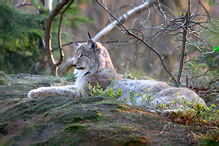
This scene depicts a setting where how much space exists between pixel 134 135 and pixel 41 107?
5.40 feet

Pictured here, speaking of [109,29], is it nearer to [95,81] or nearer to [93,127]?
[95,81]

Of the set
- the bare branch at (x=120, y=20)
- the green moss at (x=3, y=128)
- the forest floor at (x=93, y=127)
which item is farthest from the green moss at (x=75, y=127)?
the bare branch at (x=120, y=20)

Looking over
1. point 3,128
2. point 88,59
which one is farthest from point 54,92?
point 3,128

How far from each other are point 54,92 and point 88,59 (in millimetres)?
1105

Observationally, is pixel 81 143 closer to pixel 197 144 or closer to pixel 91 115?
pixel 91 115

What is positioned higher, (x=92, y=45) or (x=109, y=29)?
(x=109, y=29)

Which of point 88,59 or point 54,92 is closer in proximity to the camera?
point 54,92

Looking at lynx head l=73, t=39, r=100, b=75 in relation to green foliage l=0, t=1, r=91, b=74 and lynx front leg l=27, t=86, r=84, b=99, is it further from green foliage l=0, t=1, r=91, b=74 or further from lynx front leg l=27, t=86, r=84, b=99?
green foliage l=0, t=1, r=91, b=74

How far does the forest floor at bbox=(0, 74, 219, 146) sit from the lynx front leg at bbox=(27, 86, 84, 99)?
0.86m

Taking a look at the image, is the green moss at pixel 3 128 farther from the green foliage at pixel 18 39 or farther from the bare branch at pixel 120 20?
the bare branch at pixel 120 20

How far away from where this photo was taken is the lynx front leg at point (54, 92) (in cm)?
434

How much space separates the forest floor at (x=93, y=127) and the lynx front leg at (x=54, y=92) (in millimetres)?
863

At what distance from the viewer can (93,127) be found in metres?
2.40

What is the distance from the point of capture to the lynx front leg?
4.34m
